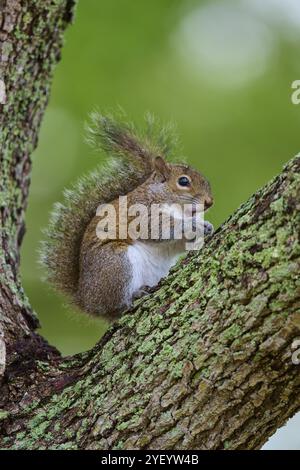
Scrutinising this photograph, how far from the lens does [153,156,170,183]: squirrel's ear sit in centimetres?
384

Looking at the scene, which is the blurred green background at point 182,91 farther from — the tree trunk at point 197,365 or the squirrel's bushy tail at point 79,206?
the tree trunk at point 197,365

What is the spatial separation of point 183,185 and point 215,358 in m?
1.91

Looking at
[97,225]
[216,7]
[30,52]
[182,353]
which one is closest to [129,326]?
[182,353]

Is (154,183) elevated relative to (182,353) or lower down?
elevated

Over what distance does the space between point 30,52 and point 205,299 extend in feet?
5.01

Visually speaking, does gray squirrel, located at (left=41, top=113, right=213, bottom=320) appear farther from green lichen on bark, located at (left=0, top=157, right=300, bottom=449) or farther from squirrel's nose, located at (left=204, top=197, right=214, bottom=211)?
green lichen on bark, located at (left=0, top=157, right=300, bottom=449)

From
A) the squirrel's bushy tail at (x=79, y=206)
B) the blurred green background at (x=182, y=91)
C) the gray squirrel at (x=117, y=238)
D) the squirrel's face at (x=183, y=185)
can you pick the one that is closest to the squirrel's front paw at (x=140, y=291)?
the gray squirrel at (x=117, y=238)

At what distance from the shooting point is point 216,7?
556 cm

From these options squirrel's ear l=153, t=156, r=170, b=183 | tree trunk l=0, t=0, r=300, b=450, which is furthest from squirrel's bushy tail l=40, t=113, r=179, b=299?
tree trunk l=0, t=0, r=300, b=450

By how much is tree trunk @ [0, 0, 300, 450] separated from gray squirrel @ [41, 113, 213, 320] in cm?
79

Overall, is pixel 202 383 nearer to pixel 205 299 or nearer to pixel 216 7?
pixel 205 299

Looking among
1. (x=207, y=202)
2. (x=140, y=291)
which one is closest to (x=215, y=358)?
(x=140, y=291)

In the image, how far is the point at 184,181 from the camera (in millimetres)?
3920

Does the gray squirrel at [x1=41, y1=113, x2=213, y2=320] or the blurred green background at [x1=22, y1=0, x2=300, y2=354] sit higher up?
the blurred green background at [x1=22, y1=0, x2=300, y2=354]
